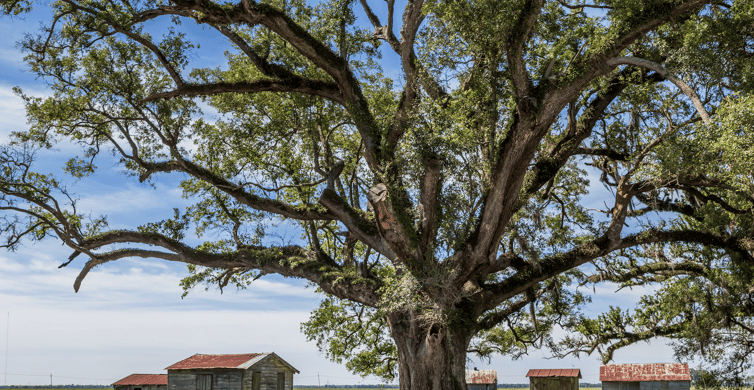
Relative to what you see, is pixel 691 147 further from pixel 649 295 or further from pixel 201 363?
pixel 201 363

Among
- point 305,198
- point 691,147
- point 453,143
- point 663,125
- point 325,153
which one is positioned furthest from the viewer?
point 305,198

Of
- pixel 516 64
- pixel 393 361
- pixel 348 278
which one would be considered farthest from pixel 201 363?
pixel 516 64

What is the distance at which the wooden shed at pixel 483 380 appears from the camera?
32.2 meters

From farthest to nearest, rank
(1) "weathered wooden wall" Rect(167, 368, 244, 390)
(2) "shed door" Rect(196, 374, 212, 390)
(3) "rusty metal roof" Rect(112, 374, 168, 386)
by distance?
(3) "rusty metal roof" Rect(112, 374, 168, 386)
(2) "shed door" Rect(196, 374, 212, 390)
(1) "weathered wooden wall" Rect(167, 368, 244, 390)

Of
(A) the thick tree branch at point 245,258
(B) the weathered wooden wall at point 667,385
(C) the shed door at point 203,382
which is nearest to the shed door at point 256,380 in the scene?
(C) the shed door at point 203,382

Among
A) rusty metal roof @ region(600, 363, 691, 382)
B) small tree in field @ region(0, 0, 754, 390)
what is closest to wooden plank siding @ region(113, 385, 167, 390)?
small tree in field @ region(0, 0, 754, 390)

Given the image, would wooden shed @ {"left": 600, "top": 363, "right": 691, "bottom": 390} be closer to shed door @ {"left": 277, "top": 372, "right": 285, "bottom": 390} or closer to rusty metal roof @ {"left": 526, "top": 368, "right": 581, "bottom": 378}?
rusty metal roof @ {"left": 526, "top": 368, "right": 581, "bottom": 378}

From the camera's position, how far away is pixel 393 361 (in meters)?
24.8

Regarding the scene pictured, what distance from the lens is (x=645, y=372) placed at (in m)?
30.8

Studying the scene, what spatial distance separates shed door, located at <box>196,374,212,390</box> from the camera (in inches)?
1099

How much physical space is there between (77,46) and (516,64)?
42.0 feet

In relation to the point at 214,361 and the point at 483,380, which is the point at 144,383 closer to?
the point at 214,361

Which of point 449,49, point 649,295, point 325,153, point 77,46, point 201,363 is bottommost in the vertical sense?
point 201,363

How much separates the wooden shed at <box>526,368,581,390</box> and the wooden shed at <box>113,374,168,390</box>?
2295cm
